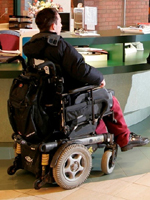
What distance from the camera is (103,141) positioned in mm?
3629

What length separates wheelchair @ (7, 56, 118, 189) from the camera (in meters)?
3.30

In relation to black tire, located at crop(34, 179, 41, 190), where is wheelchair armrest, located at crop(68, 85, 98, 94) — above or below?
above

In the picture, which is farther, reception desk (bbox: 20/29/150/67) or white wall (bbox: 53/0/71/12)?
white wall (bbox: 53/0/71/12)

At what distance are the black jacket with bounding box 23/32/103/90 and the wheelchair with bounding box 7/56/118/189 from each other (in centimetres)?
10

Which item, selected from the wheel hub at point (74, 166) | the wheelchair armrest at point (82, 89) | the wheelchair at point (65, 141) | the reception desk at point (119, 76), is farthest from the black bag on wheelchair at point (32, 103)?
the reception desk at point (119, 76)

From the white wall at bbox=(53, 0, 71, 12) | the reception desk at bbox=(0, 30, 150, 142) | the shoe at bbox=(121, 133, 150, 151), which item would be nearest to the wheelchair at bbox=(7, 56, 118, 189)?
the shoe at bbox=(121, 133, 150, 151)

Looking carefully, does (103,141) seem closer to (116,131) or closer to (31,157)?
(116,131)

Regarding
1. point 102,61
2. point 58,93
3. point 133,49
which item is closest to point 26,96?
point 58,93

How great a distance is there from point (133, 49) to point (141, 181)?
7.85 ft

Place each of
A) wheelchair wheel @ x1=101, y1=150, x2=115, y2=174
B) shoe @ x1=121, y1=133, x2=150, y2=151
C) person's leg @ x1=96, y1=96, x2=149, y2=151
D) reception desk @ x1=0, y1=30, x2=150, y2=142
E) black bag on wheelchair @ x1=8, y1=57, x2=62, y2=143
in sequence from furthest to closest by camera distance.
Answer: reception desk @ x1=0, y1=30, x2=150, y2=142 → shoe @ x1=121, y1=133, x2=150, y2=151 → person's leg @ x1=96, y1=96, x2=149, y2=151 → wheelchair wheel @ x1=101, y1=150, x2=115, y2=174 → black bag on wheelchair @ x1=8, y1=57, x2=62, y2=143

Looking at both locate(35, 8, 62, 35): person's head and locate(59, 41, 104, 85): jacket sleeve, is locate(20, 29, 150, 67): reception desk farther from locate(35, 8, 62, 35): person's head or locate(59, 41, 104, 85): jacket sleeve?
locate(59, 41, 104, 85): jacket sleeve

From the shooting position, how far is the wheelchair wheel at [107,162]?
3623mm

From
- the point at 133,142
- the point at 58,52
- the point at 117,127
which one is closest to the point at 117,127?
the point at 117,127

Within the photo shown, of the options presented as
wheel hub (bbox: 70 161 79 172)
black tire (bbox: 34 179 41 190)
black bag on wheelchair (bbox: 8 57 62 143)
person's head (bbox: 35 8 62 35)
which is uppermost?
person's head (bbox: 35 8 62 35)
